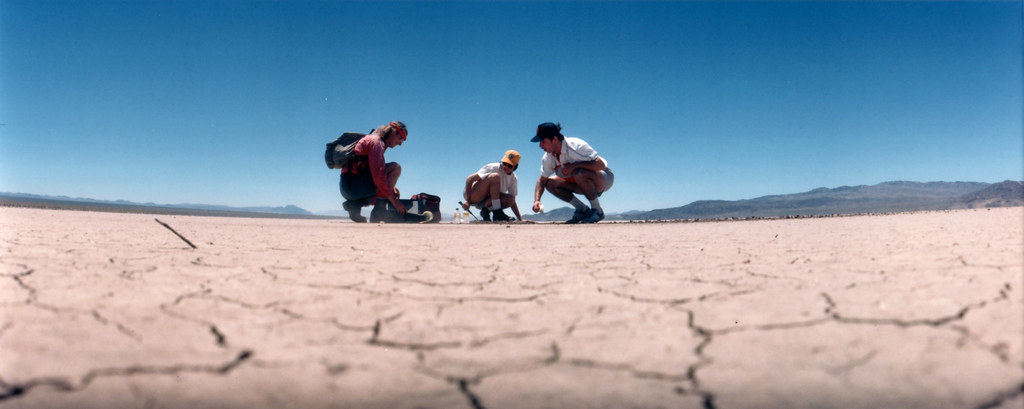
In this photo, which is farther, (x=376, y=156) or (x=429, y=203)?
(x=429, y=203)

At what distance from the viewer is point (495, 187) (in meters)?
5.51

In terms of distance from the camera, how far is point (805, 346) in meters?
0.76

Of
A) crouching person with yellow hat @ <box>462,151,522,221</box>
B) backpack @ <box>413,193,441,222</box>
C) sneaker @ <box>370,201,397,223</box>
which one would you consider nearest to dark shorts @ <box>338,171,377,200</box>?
sneaker @ <box>370,201,397,223</box>

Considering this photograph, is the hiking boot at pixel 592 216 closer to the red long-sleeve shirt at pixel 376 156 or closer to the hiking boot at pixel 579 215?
the hiking boot at pixel 579 215

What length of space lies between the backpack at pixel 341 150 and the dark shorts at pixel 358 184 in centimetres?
18

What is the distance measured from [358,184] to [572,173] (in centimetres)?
240

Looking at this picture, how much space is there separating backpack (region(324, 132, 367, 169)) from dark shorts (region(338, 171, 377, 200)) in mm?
180

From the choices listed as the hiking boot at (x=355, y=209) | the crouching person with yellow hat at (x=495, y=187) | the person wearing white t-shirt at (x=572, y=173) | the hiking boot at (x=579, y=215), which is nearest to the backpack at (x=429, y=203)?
the crouching person with yellow hat at (x=495, y=187)

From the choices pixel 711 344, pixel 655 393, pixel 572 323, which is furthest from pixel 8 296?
pixel 711 344

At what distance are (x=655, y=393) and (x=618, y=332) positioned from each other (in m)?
0.23

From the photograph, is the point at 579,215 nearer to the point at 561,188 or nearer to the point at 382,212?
the point at 561,188

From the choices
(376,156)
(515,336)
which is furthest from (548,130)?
(515,336)

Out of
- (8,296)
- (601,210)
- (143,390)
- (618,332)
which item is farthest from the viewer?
(601,210)

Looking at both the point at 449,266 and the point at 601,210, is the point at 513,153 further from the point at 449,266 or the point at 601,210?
the point at 449,266
